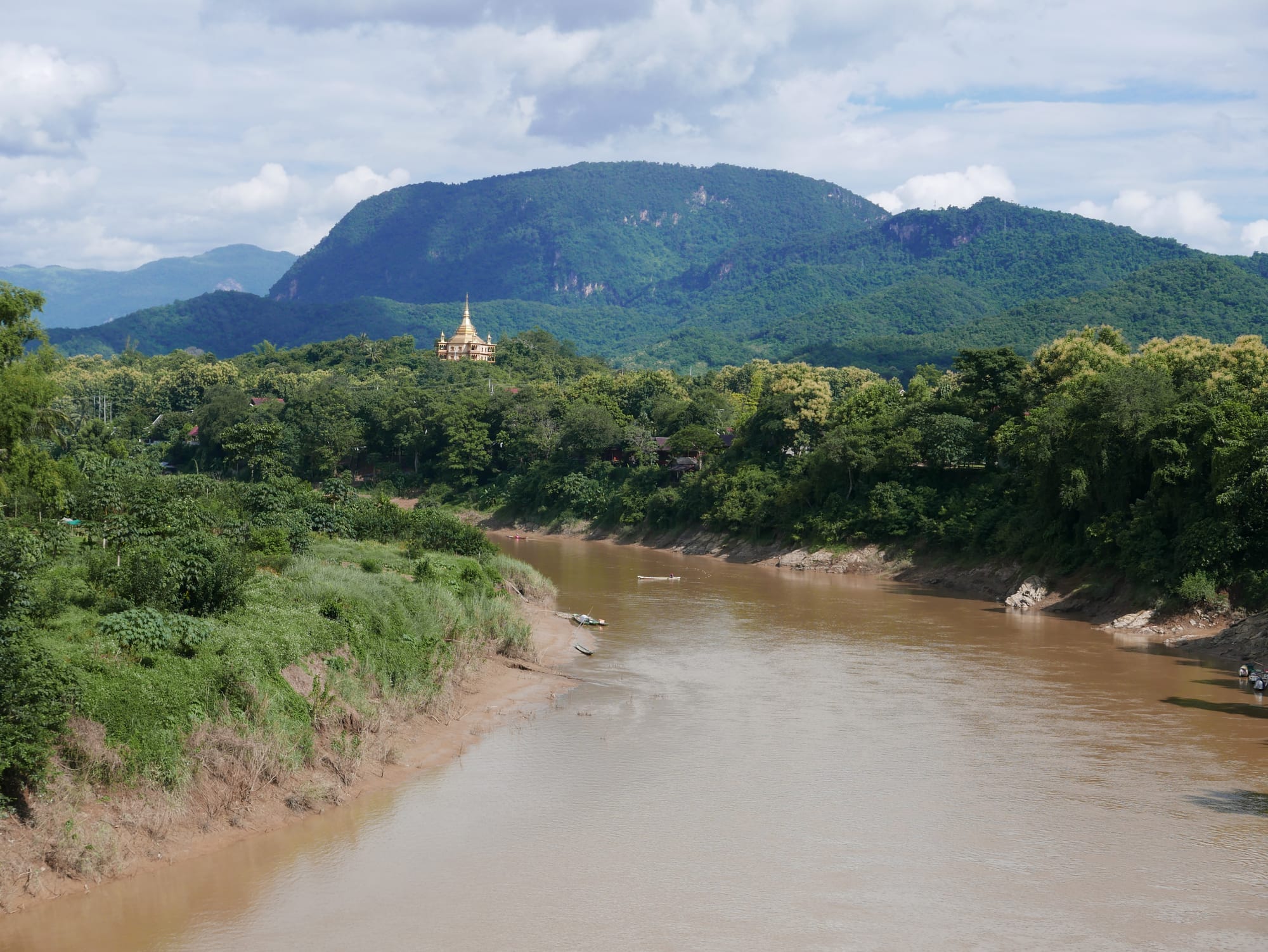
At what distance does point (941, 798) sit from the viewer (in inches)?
808

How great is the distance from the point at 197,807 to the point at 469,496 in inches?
2594

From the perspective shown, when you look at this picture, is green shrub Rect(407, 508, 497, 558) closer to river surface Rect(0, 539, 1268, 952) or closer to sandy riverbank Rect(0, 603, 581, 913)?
river surface Rect(0, 539, 1268, 952)

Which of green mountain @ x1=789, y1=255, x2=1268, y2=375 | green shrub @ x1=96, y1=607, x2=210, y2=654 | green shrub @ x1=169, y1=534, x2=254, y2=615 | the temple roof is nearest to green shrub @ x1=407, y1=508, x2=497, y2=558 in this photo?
green shrub @ x1=169, y1=534, x2=254, y2=615

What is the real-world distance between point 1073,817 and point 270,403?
9084 centimetres

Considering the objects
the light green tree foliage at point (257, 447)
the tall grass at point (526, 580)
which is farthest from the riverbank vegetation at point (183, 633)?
the light green tree foliage at point (257, 447)

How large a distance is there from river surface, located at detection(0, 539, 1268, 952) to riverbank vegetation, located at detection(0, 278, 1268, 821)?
2.54 m

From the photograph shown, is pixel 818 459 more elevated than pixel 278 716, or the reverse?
pixel 818 459

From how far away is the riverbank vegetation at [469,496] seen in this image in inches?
752

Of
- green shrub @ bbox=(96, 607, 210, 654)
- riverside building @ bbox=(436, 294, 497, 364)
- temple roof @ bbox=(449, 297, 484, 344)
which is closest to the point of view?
green shrub @ bbox=(96, 607, 210, 654)

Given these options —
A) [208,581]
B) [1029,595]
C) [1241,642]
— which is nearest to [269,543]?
[208,581]

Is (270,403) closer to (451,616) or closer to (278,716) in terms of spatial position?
(451,616)

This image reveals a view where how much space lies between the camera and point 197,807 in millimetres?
17406

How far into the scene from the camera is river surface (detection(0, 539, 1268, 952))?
15.3 m

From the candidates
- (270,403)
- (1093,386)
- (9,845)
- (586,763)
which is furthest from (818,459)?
(270,403)
